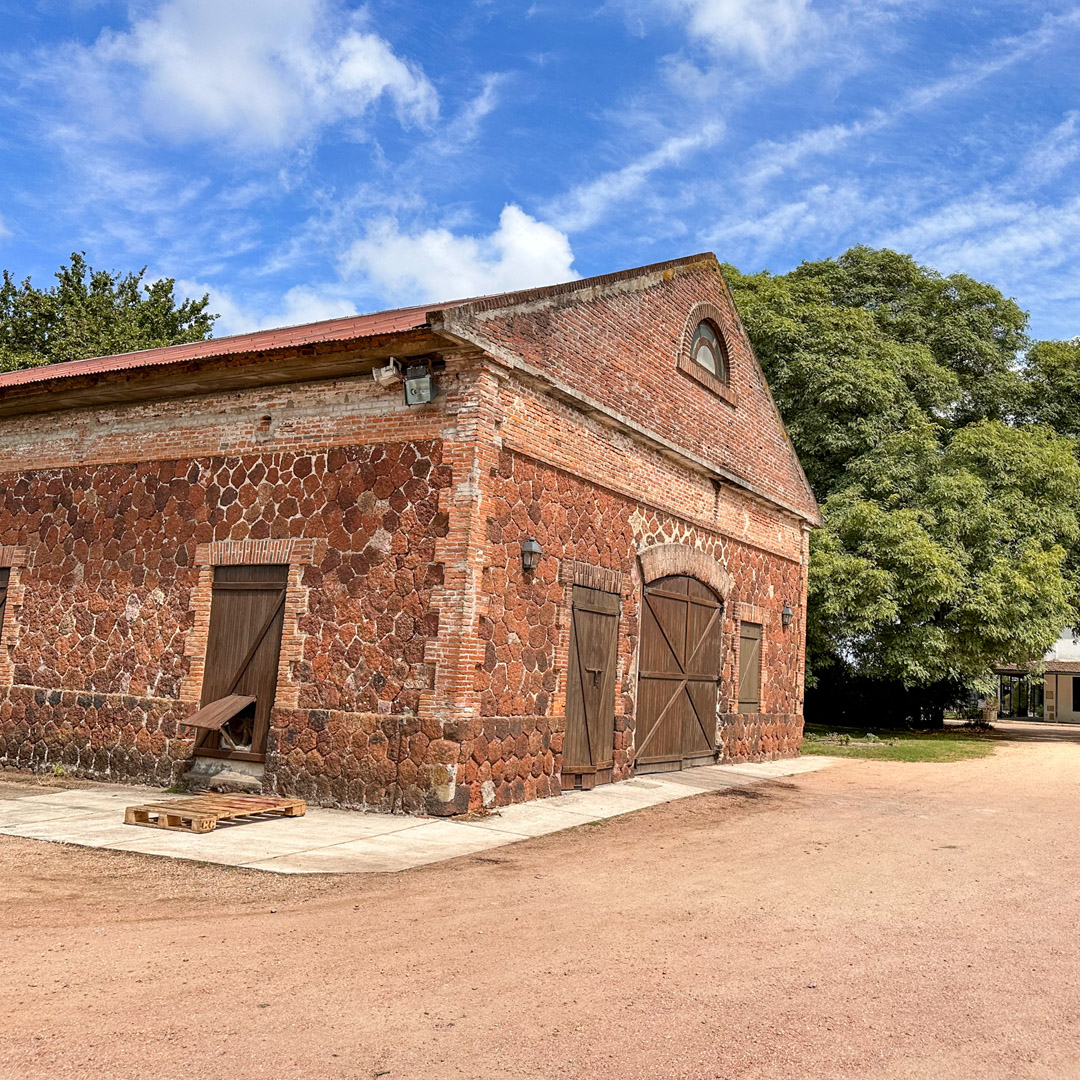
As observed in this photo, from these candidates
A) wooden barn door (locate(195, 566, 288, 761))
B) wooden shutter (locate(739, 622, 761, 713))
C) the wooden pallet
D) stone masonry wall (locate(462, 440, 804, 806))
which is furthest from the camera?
wooden shutter (locate(739, 622, 761, 713))

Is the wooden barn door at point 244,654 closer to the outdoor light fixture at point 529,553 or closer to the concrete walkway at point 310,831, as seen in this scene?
the concrete walkway at point 310,831

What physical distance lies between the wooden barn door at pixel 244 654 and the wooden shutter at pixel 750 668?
8.05 meters

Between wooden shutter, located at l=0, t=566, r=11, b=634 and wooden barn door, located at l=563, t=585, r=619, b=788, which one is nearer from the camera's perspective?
wooden barn door, located at l=563, t=585, r=619, b=788

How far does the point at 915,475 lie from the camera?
83.4 ft

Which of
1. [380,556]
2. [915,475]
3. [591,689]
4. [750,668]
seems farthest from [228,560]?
[915,475]

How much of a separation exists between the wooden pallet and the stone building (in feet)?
2.10

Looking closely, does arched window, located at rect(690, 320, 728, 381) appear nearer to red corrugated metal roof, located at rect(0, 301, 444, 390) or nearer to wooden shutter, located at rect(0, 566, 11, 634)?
red corrugated metal roof, located at rect(0, 301, 444, 390)

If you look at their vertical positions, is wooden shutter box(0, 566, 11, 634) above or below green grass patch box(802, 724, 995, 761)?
above

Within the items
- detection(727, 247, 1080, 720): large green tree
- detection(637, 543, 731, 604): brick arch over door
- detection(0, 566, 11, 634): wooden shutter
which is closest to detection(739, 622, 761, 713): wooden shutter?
detection(637, 543, 731, 604): brick arch over door

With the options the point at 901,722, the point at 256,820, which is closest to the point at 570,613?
the point at 256,820

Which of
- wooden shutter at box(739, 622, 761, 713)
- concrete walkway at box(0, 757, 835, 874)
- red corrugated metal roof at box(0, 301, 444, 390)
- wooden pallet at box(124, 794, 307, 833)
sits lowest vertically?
concrete walkway at box(0, 757, 835, 874)

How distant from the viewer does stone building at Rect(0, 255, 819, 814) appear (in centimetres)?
958

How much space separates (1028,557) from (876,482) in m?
4.10

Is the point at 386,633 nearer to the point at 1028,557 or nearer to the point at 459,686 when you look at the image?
the point at 459,686
